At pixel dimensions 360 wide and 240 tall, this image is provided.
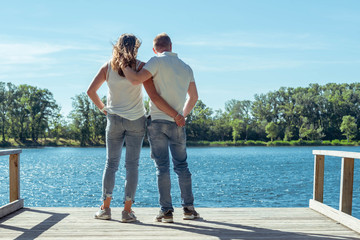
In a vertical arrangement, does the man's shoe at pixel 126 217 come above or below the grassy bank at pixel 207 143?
above

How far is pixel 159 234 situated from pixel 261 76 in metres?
79.2

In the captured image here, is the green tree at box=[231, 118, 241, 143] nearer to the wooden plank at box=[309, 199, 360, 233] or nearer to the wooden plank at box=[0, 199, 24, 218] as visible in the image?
the wooden plank at box=[309, 199, 360, 233]

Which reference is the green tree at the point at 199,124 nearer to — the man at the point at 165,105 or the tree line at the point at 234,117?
the tree line at the point at 234,117

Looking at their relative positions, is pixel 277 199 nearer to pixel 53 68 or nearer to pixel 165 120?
pixel 165 120

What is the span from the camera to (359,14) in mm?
69438

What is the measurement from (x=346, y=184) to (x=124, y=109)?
6.77 feet

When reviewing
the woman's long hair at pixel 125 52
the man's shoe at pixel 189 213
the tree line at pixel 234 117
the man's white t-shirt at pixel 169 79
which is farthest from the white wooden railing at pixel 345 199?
the tree line at pixel 234 117

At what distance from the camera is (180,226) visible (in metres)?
3.03

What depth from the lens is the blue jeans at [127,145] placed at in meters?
3.09

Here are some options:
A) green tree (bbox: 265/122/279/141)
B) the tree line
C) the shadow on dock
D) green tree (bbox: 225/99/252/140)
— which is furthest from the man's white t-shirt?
green tree (bbox: 225/99/252/140)

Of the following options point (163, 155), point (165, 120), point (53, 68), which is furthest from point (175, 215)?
point (53, 68)

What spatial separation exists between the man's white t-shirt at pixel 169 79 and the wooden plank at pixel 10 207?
1653 millimetres

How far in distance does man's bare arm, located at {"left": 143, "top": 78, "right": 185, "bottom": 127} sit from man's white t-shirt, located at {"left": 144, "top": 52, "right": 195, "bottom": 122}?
4 cm

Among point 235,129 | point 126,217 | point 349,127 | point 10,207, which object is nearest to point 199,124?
point 235,129
